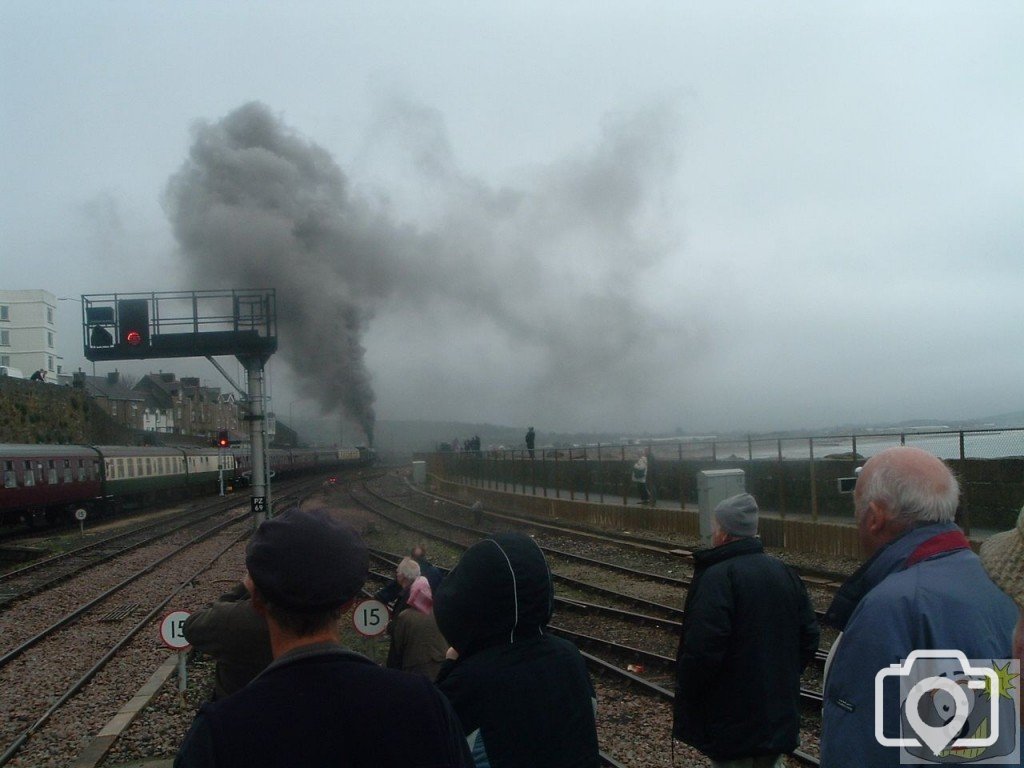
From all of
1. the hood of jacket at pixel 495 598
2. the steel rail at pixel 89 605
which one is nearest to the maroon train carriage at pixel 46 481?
the steel rail at pixel 89 605

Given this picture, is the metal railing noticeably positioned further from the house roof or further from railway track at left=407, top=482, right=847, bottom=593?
the house roof

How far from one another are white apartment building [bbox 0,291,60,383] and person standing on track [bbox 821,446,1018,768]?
7398 cm

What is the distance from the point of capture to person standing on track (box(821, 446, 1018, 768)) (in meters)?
1.91

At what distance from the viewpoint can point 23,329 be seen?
218ft

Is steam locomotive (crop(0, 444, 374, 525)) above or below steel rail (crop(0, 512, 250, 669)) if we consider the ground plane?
above

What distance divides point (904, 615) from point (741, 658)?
151cm

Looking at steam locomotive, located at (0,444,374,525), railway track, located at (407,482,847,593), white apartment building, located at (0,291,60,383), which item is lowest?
railway track, located at (407,482,847,593)

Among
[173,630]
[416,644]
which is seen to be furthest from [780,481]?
[416,644]

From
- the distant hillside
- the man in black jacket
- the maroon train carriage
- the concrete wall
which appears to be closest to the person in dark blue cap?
the man in black jacket

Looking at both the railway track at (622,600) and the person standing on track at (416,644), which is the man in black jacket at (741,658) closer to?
the person standing on track at (416,644)

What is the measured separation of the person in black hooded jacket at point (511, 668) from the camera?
2275 mm

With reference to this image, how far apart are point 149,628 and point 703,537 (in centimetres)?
890

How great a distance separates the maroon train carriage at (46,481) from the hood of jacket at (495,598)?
22.3m

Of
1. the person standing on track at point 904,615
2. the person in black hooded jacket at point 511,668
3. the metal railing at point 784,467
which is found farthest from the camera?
the metal railing at point 784,467
